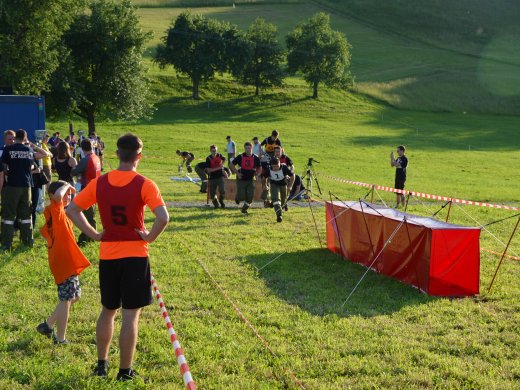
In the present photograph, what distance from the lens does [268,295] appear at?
29.9 feet

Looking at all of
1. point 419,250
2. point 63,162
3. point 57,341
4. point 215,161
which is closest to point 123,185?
point 57,341

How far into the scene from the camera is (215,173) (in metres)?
17.5

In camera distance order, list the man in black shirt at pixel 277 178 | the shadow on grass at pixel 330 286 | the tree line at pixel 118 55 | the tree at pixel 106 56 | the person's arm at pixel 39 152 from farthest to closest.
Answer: the tree at pixel 106 56
the tree line at pixel 118 55
the man in black shirt at pixel 277 178
the person's arm at pixel 39 152
the shadow on grass at pixel 330 286

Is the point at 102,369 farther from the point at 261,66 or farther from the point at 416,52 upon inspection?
the point at 416,52

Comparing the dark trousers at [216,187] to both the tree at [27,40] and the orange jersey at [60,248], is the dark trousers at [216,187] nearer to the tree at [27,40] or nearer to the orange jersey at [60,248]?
the orange jersey at [60,248]

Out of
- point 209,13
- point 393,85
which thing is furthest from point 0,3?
point 209,13

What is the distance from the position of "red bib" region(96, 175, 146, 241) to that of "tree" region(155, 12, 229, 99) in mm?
60912

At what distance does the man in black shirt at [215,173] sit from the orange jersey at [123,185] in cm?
1144

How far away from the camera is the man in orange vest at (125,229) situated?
213 inches

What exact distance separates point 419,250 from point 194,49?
6140cm

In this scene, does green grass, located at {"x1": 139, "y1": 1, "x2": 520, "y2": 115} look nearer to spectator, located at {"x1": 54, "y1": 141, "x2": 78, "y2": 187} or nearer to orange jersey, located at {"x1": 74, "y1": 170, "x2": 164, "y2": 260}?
spectator, located at {"x1": 54, "y1": 141, "x2": 78, "y2": 187}

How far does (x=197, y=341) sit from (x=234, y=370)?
0.94 metres

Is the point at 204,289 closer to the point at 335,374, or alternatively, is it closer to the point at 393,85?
the point at 335,374

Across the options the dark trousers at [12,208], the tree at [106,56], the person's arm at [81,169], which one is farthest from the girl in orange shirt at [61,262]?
the tree at [106,56]
